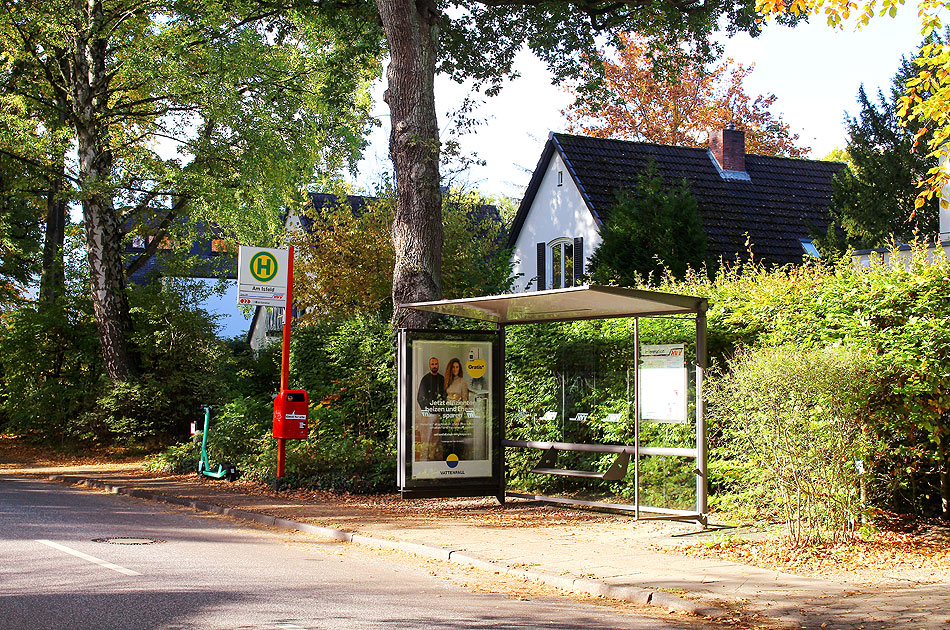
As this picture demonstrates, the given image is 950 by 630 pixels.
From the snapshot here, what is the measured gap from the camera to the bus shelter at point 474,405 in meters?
12.2

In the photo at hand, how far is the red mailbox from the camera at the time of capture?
1525 cm

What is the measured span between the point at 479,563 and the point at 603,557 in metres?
1.23

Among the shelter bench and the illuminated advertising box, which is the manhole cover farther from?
the shelter bench

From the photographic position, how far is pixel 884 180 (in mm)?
21578

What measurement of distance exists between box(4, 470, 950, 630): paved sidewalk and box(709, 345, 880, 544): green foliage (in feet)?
3.64

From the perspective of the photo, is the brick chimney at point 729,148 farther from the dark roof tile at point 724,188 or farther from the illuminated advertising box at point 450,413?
the illuminated advertising box at point 450,413

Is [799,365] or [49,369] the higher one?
[49,369]

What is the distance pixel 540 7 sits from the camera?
18.7 meters

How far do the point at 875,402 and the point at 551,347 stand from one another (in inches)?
210

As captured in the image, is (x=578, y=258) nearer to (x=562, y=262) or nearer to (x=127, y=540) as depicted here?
(x=562, y=262)

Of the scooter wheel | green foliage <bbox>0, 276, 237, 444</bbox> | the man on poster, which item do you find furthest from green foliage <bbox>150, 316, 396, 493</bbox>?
green foliage <bbox>0, 276, 237, 444</bbox>

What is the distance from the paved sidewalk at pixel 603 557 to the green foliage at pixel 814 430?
1.11 m

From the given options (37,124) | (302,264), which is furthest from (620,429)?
(37,124)

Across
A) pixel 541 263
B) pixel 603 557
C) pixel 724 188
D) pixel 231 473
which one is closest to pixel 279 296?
pixel 231 473
